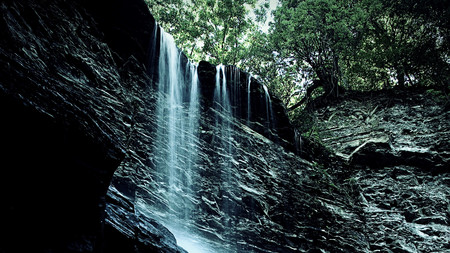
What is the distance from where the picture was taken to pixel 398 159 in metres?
9.75

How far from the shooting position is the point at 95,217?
288cm

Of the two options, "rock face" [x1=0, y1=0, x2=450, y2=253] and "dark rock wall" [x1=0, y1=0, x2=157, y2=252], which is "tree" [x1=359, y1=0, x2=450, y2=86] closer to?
"rock face" [x1=0, y1=0, x2=450, y2=253]

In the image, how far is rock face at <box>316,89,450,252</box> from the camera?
7.53m

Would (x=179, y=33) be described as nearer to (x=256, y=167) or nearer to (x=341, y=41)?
(x=341, y=41)

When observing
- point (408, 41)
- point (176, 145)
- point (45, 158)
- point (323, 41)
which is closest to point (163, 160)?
point (176, 145)

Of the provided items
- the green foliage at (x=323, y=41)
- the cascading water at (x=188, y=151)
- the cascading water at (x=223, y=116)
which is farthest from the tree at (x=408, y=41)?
the cascading water at (x=223, y=116)

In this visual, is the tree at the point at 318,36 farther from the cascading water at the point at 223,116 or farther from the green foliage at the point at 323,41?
the cascading water at the point at 223,116

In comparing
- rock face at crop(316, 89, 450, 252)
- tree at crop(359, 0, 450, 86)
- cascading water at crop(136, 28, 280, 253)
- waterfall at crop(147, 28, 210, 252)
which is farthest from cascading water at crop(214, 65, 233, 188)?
tree at crop(359, 0, 450, 86)

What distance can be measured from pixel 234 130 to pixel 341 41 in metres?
8.37

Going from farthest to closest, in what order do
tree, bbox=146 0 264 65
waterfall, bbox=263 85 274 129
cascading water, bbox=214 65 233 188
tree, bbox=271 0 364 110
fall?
1. tree, bbox=146 0 264 65
2. tree, bbox=271 0 364 110
3. waterfall, bbox=263 85 274 129
4. cascading water, bbox=214 65 233 188

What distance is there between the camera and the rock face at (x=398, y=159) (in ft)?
24.7

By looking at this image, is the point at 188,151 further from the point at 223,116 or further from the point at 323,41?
the point at 323,41

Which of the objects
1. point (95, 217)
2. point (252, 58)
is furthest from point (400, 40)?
point (95, 217)

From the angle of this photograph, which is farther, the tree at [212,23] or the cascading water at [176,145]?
the tree at [212,23]
